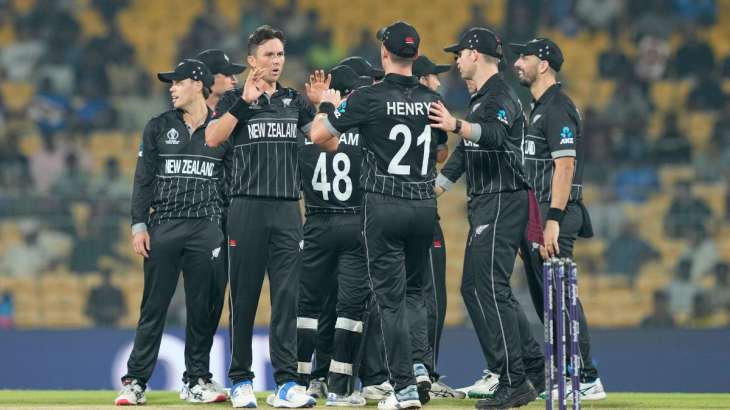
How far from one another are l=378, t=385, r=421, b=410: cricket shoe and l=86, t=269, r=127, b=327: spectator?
6.14 meters

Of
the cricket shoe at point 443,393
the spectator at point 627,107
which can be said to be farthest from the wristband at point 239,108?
the spectator at point 627,107

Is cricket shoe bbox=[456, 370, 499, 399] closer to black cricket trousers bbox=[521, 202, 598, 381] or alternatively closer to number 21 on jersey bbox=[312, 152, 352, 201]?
black cricket trousers bbox=[521, 202, 598, 381]

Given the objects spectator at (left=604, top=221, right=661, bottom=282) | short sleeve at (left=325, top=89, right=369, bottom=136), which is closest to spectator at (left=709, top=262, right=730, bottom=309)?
spectator at (left=604, top=221, right=661, bottom=282)

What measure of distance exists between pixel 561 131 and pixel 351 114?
1.65m

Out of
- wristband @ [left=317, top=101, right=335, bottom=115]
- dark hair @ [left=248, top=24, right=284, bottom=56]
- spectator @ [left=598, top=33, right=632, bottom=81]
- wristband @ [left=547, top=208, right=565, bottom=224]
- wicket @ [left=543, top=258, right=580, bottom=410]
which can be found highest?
spectator @ [left=598, top=33, right=632, bottom=81]

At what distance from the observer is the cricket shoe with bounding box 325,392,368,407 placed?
313 inches

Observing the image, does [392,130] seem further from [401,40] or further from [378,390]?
[378,390]

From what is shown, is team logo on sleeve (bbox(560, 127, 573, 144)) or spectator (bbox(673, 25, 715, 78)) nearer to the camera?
team logo on sleeve (bbox(560, 127, 573, 144))

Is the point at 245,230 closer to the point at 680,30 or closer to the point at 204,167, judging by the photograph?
the point at 204,167

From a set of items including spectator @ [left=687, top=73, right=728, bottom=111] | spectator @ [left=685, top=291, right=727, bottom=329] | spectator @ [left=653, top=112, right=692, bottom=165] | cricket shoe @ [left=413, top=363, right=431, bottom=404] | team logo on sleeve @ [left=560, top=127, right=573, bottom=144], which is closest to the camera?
cricket shoe @ [left=413, top=363, right=431, bottom=404]

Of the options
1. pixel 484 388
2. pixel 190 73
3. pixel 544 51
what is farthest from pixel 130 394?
pixel 544 51

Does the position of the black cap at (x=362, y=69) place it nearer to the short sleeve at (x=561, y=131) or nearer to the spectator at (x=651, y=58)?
the short sleeve at (x=561, y=131)

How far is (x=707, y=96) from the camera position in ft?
54.6

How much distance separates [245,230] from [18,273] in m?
6.92
